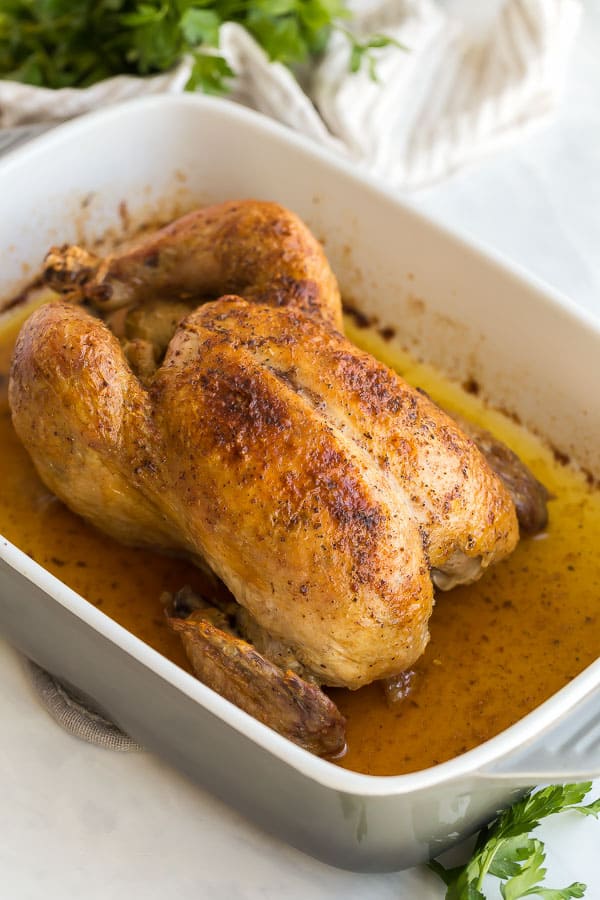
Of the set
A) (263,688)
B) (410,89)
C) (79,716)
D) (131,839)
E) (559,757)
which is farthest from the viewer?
(410,89)

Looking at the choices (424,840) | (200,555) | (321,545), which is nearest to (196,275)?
(200,555)

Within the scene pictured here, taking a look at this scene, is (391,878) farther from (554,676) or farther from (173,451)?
(173,451)

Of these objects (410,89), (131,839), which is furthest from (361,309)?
(131,839)

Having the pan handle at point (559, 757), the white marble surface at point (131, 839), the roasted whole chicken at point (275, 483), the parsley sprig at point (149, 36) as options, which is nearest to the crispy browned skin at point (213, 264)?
the roasted whole chicken at point (275, 483)

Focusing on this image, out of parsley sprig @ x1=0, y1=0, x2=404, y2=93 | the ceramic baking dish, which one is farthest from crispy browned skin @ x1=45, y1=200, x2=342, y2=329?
parsley sprig @ x1=0, y1=0, x2=404, y2=93

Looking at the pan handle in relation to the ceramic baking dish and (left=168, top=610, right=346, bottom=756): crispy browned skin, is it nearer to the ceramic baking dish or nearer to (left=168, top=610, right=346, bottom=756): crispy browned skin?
the ceramic baking dish

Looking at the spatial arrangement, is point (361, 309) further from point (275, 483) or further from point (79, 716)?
point (79, 716)

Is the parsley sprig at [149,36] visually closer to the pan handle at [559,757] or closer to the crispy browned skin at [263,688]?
the crispy browned skin at [263,688]
